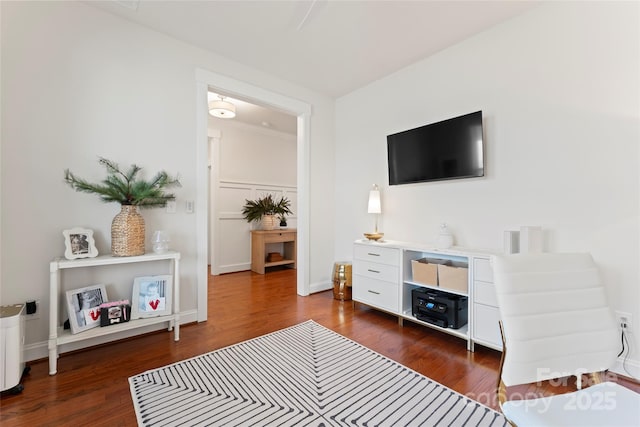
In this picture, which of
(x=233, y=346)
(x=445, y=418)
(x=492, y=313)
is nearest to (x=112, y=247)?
(x=233, y=346)

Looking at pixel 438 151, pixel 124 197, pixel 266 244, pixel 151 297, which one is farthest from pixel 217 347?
pixel 266 244

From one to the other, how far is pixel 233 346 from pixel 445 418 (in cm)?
157

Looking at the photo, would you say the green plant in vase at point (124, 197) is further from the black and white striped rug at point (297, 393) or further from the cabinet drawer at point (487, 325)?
the cabinet drawer at point (487, 325)

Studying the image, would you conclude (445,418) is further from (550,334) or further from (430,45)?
(430,45)

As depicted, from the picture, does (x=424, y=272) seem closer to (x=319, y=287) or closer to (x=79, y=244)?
(x=319, y=287)

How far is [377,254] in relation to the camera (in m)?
2.88

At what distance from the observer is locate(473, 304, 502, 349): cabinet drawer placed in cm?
203

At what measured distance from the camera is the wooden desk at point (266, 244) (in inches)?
191

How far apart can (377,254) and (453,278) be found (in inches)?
30.7

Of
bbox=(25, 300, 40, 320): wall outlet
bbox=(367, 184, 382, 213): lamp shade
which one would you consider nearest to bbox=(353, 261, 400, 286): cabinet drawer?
bbox=(367, 184, 382, 213): lamp shade

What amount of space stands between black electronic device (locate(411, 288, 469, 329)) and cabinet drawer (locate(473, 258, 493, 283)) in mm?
322

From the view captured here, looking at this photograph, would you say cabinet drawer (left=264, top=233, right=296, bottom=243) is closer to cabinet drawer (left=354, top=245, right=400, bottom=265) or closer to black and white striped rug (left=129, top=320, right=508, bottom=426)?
cabinet drawer (left=354, top=245, right=400, bottom=265)

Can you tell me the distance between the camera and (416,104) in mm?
3014

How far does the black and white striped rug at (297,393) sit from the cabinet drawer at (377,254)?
0.93m
